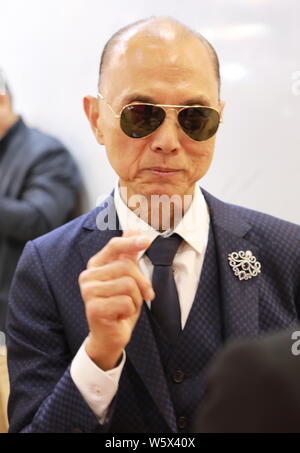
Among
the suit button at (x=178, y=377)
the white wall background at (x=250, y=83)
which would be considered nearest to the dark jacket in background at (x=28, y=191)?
the white wall background at (x=250, y=83)

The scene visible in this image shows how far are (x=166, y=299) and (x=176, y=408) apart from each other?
0.16 metres

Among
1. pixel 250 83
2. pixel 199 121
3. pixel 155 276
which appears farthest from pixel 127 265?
pixel 250 83

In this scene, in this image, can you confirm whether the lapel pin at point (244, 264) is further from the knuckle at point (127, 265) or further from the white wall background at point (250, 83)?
the white wall background at point (250, 83)

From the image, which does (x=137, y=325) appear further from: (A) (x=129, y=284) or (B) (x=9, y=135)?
(B) (x=9, y=135)

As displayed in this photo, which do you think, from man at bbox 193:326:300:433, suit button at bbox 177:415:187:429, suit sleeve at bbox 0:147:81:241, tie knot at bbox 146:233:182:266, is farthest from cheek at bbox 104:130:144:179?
suit sleeve at bbox 0:147:81:241

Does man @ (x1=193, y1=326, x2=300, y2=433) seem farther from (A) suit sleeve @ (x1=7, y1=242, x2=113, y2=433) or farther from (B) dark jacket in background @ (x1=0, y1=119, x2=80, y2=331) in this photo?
(B) dark jacket in background @ (x1=0, y1=119, x2=80, y2=331)

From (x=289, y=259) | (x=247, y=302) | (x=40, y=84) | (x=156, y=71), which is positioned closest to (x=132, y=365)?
(x=247, y=302)

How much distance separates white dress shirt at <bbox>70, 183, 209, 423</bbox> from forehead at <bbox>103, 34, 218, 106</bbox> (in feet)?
0.59

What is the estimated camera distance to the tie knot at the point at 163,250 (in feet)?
3.30

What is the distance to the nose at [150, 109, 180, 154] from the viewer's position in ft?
3.16

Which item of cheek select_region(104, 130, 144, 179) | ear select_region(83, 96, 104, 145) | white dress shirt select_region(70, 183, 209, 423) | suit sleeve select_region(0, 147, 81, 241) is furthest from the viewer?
suit sleeve select_region(0, 147, 81, 241)

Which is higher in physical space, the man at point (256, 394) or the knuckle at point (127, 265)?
the man at point (256, 394)

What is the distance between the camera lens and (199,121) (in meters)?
0.98

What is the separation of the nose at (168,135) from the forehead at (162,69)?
0.02 m
